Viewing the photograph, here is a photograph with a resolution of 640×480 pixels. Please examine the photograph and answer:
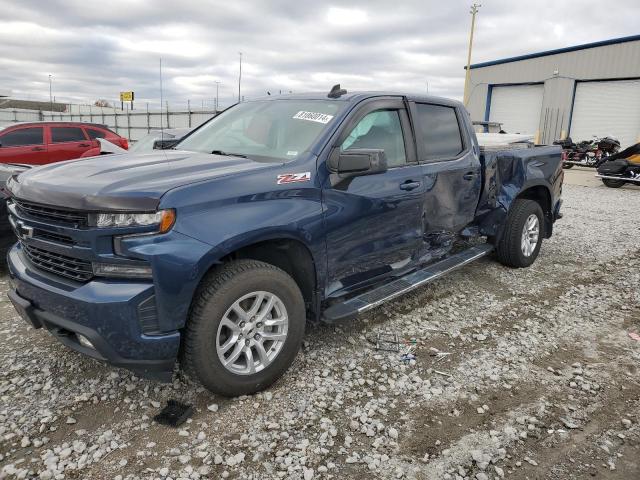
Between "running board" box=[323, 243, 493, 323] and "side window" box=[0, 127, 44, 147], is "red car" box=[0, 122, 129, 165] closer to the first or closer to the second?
"side window" box=[0, 127, 44, 147]

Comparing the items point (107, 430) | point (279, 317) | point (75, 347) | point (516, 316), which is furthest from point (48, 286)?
point (516, 316)

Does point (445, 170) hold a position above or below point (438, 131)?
below

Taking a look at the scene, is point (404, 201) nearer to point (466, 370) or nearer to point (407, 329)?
point (407, 329)

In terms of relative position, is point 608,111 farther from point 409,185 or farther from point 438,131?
point 409,185

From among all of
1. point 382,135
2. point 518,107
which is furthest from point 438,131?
point 518,107

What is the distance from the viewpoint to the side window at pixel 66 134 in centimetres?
1137

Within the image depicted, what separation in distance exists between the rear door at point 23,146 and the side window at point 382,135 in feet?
32.2

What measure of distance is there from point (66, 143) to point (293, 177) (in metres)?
10.5

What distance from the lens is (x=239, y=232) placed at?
8.77 ft

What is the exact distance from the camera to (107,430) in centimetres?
267

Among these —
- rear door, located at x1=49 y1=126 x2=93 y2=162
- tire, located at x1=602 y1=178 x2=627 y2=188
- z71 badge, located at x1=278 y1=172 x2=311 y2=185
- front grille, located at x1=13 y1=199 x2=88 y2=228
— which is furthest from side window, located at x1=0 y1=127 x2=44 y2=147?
tire, located at x1=602 y1=178 x2=627 y2=188

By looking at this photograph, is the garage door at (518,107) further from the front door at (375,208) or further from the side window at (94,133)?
the front door at (375,208)

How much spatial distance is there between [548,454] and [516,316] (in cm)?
197

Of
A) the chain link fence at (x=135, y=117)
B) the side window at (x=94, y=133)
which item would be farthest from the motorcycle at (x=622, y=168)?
the chain link fence at (x=135, y=117)
